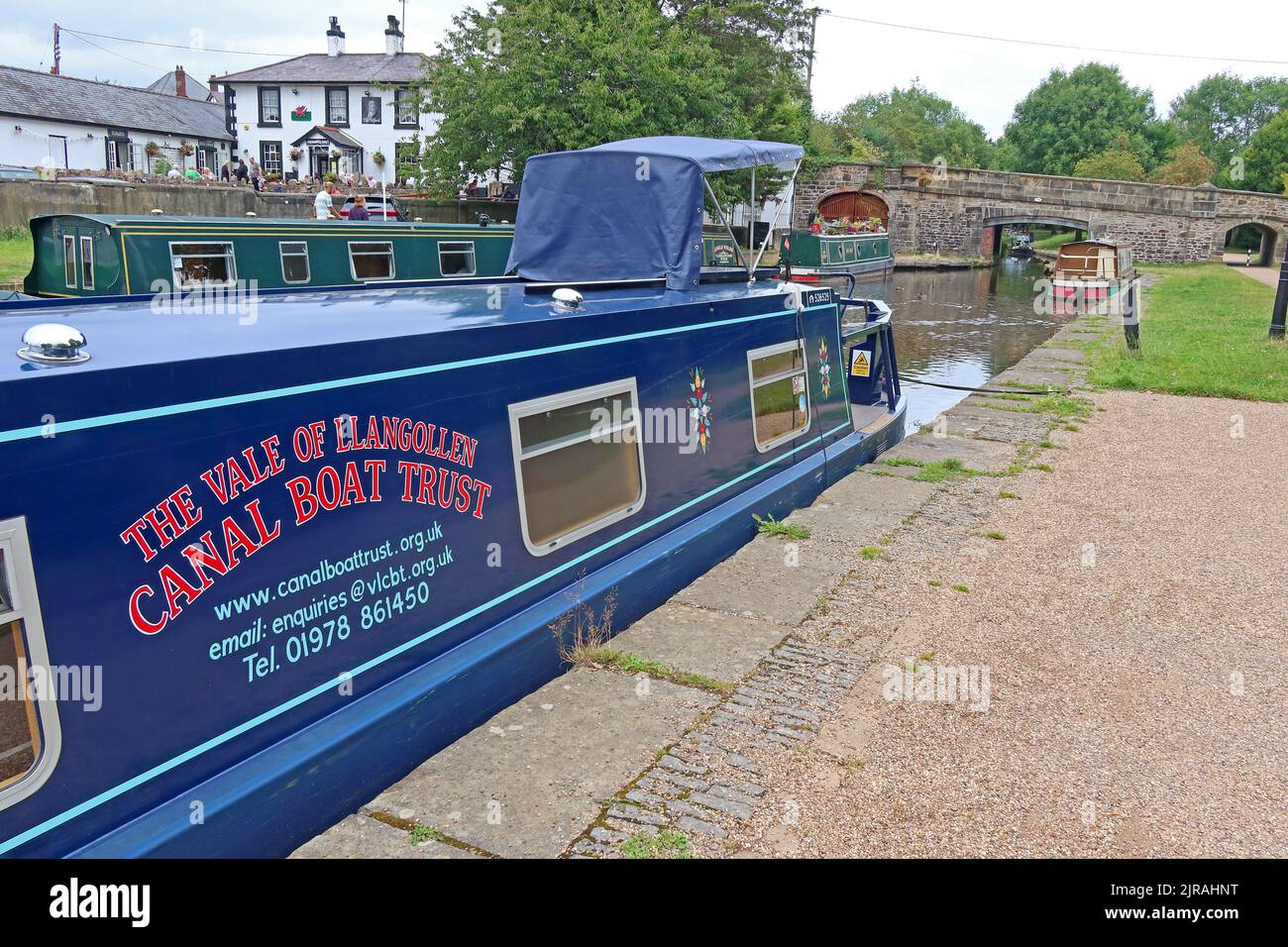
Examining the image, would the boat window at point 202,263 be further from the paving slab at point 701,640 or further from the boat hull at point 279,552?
the paving slab at point 701,640

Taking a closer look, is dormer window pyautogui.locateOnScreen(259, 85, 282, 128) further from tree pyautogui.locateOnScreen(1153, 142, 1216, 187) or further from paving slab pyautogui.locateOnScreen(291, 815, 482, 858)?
tree pyautogui.locateOnScreen(1153, 142, 1216, 187)

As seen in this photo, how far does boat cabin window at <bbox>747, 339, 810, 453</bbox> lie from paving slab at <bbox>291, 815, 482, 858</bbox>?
3.94 metres

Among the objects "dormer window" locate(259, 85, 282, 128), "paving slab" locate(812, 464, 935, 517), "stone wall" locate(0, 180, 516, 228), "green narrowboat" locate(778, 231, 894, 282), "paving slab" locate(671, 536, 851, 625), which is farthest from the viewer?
"dormer window" locate(259, 85, 282, 128)

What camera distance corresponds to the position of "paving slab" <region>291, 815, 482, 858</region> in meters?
3.12

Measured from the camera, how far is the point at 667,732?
3984 mm

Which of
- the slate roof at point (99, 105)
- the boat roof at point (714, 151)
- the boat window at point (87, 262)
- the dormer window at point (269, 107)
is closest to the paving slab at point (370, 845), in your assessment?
the boat roof at point (714, 151)

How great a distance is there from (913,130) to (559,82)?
225 feet

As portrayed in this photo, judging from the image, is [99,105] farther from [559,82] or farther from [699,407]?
[699,407]

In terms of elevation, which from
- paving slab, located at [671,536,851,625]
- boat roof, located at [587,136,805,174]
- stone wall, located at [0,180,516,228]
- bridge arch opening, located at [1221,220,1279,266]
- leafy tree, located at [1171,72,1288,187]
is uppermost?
leafy tree, located at [1171,72,1288,187]

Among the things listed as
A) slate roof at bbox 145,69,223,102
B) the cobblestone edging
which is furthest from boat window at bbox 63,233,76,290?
slate roof at bbox 145,69,223,102

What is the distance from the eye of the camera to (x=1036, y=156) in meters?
75.6

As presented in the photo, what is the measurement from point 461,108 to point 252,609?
912 inches
